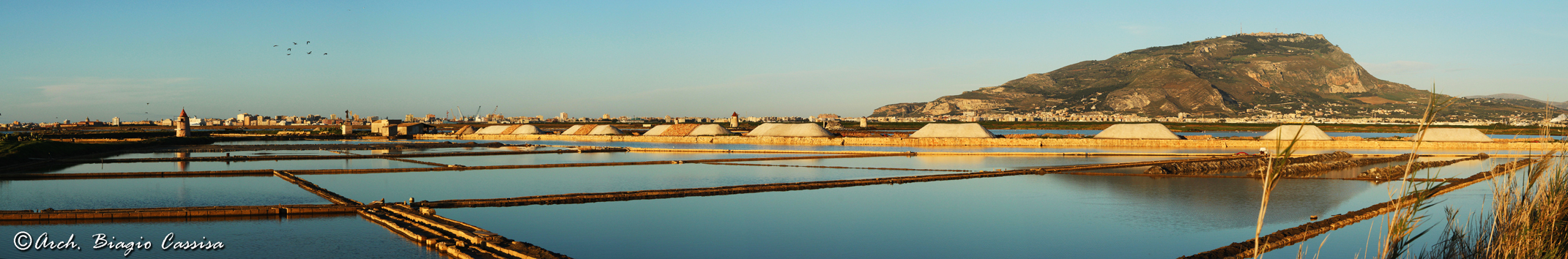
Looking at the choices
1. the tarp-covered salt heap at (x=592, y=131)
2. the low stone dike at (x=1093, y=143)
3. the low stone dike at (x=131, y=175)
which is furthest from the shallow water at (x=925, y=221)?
the tarp-covered salt heap at (x=592, y=131)

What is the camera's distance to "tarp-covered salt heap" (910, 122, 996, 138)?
45.5 meters

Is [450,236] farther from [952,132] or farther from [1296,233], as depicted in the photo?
[952,132]

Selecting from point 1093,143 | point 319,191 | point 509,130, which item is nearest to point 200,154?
point 319,191

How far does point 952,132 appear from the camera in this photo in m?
45.8

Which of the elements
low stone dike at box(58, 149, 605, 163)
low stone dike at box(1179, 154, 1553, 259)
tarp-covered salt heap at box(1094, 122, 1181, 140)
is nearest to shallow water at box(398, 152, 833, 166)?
low stone dike at box(58, 149, 605, 163)

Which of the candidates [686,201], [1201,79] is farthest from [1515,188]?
[1201,79]

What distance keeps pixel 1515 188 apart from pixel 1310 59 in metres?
214

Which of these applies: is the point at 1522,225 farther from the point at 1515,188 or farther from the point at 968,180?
the point at 968,180

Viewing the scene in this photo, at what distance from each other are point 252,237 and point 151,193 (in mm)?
8374

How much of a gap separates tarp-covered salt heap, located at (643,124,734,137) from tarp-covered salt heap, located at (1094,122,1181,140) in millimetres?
25220

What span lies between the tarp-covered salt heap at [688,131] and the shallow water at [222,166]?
29.1 m

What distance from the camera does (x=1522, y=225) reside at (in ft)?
18.4

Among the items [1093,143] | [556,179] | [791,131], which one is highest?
[791,131]

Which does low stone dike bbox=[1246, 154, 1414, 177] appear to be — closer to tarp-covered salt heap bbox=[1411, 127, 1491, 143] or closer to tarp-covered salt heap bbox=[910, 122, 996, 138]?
tarp-covered salt heap bbox=[1411, 127, 1491, 143]
